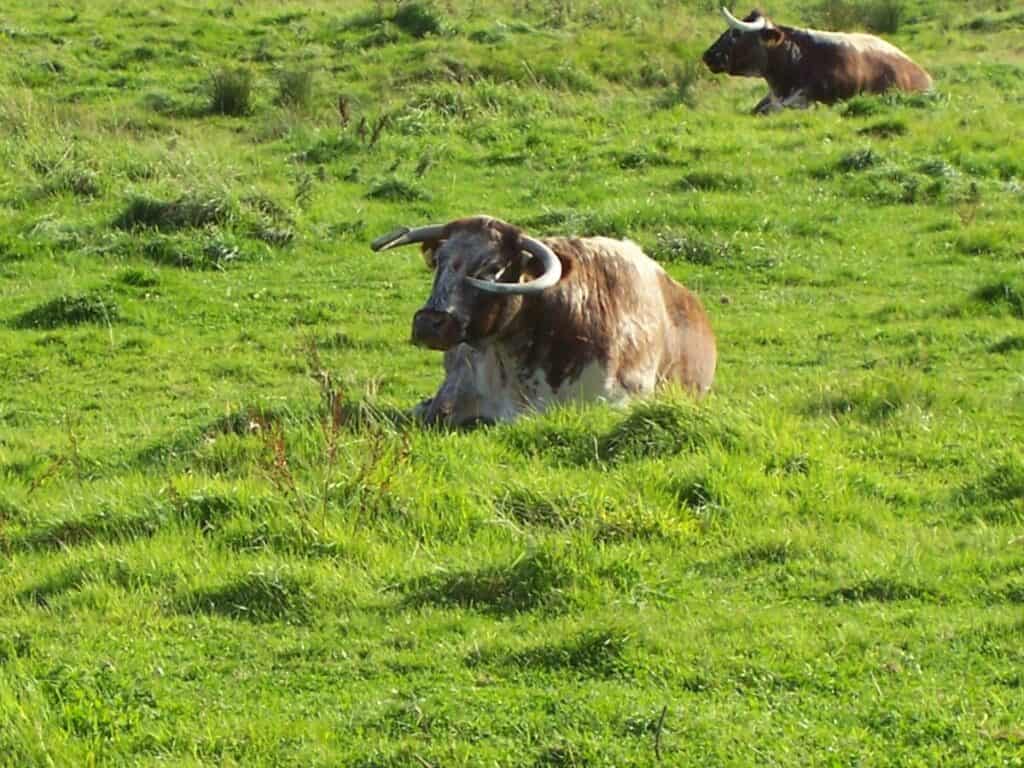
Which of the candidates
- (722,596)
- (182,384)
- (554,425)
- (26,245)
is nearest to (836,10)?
(26,245)

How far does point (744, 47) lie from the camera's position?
81.7 ft

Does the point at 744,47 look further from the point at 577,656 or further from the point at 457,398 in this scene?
the point at 577,656

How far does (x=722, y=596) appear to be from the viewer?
7.15 metres

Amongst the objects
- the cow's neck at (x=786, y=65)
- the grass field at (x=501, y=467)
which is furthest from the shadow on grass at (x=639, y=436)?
the cow's neck at (x=786, y=65)

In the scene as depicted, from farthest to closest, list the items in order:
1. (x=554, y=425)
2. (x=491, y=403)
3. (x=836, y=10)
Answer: (x=836, y=10), (x=491, y=403), (x=554, y=425)

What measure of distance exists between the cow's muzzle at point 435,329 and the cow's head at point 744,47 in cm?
1554

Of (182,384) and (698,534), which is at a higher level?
(698,534)

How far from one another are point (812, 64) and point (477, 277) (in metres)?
15.1

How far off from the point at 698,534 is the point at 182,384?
5.86m

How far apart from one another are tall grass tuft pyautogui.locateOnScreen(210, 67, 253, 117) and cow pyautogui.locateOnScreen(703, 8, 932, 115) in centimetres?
675

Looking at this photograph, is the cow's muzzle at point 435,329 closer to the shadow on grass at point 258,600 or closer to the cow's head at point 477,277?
the cow's head at point 477,277

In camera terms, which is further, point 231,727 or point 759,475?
point 759,475

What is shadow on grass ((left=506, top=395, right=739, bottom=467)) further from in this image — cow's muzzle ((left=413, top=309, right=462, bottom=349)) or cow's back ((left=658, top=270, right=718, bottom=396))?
cow's back ((left=658, top=270, right=718, bottom=396))

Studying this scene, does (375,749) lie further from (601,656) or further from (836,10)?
(836,10)
